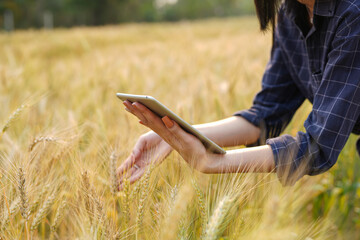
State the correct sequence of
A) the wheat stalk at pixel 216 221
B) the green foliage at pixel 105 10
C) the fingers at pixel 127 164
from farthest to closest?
1. the green foliage at pixel 105 10
2. the fingers at pixel 127 164
3. the wheat stalk at pixel 216 221

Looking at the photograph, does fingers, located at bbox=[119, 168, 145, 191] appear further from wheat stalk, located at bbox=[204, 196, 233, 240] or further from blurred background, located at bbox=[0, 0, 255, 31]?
blurred background, located at bbox=[0, 0, 255, 31]

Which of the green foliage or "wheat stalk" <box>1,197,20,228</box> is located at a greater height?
the green foliage

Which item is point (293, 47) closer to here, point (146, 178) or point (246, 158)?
point (246, 158)

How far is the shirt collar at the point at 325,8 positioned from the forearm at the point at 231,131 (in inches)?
15.0

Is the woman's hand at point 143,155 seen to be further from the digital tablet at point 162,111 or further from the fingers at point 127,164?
the digital tablet at point 162,111

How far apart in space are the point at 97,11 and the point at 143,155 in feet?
90.3

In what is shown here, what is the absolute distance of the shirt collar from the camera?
77 centimetres

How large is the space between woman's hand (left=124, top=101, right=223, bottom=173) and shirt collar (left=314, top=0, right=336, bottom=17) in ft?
1.41

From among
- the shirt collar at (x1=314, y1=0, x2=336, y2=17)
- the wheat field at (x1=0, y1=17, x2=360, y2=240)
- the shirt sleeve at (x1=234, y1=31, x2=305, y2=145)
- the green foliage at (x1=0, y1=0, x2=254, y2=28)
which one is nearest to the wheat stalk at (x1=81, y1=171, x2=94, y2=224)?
the wheat field at (x1=0, y1=17, x2=360, y2=240)

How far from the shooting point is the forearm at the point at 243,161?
72 cm

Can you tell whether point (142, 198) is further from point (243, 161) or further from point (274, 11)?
point (274, 11)

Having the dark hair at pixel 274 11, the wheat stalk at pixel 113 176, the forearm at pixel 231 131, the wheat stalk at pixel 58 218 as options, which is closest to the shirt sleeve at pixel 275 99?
the forearm at pixel 231 131

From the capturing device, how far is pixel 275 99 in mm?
1101

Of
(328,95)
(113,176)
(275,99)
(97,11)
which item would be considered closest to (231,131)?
(275,99)
